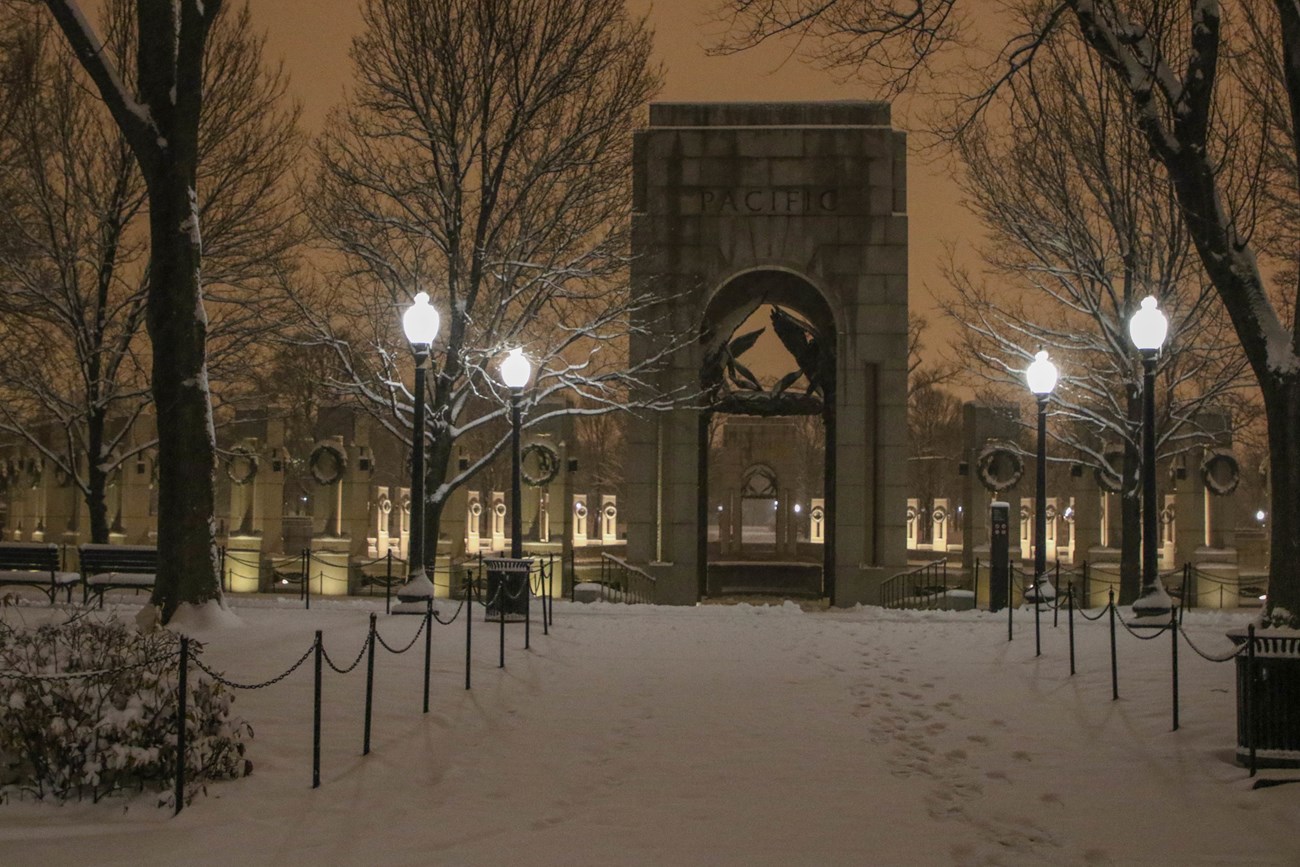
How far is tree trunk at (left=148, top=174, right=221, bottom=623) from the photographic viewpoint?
560 inches

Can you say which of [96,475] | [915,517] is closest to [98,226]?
[96,475]

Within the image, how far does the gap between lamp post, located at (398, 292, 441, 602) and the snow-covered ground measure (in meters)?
2.31

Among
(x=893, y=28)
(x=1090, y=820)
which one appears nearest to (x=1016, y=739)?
(x=1090, y=820)

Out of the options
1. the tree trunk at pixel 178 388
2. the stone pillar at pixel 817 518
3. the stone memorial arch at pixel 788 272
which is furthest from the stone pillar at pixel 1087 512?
the stone pillar at pixel 817 518

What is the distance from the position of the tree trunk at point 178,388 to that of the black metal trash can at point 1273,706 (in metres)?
11.2

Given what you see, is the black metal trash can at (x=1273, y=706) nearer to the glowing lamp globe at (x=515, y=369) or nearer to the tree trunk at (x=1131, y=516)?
the glowing lamp globe at (x=515, y=369)

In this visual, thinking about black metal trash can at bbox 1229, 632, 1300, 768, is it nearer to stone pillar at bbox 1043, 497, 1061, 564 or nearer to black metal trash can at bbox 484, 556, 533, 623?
black metal trash can at bbox 484, 556, 533, 623

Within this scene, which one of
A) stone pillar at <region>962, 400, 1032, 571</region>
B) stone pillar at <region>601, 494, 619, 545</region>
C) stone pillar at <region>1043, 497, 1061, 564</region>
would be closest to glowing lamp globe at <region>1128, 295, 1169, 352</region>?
stone pillar at <region>962, 400, 1032, 571</region>

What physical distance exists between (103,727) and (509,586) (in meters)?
9.44

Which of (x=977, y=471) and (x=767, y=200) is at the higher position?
(x=767, y=200)

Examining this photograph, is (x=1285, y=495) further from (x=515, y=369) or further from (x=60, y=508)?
(x=60, y=508)

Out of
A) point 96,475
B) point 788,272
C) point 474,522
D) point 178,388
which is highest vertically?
point 788,272

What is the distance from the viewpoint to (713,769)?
8.67 metres

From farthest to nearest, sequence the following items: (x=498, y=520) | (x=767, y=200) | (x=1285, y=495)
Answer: (x=498, y=520)
(x=767, y=200)
(x=1285, y=495)
